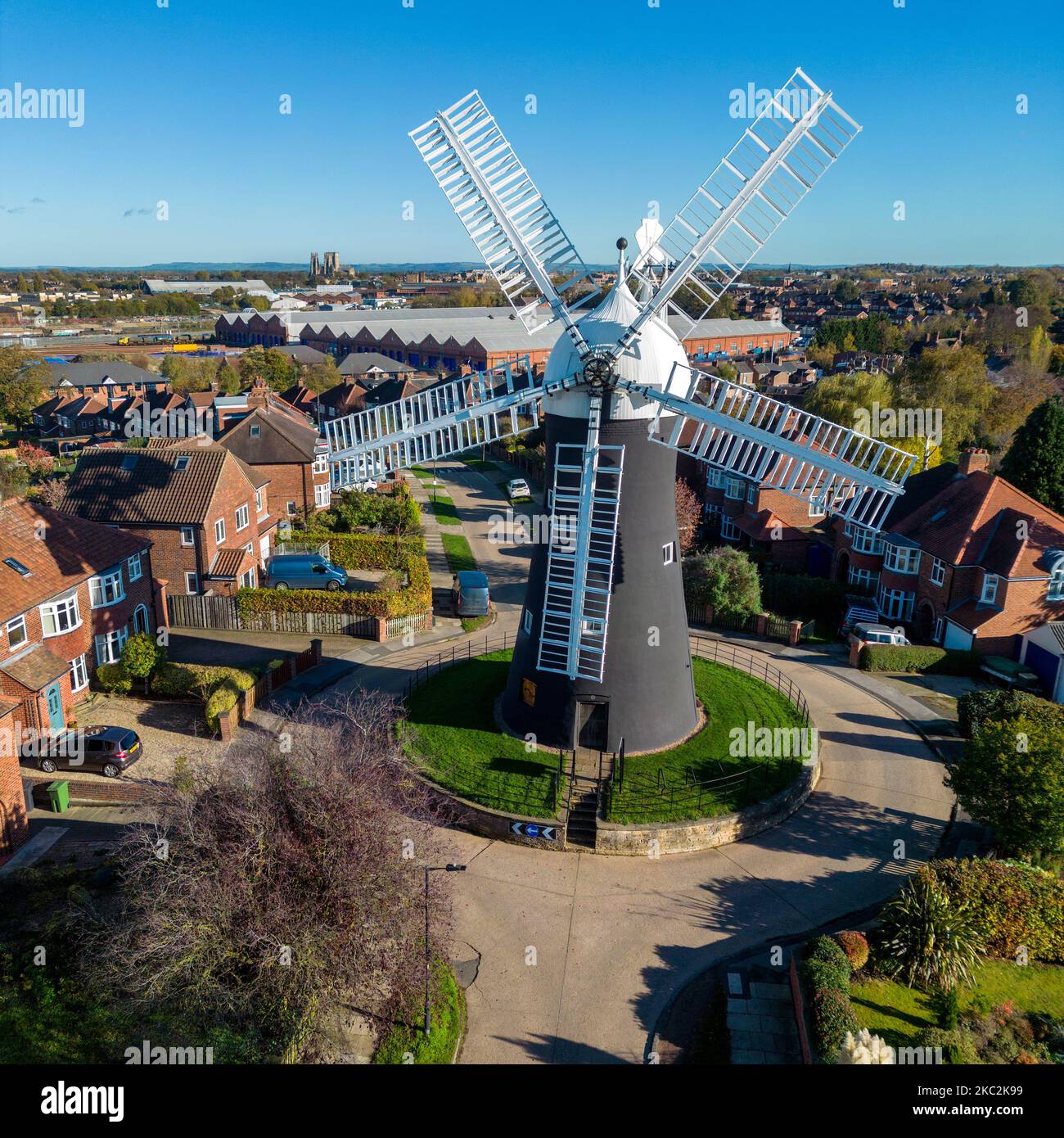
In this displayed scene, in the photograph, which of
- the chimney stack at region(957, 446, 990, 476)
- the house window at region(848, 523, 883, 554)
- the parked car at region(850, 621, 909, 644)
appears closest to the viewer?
the parked car at region(850, 621, 909, 644)

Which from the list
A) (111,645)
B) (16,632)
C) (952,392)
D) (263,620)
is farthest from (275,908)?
(952,392)

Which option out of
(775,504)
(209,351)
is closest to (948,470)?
(775,504)

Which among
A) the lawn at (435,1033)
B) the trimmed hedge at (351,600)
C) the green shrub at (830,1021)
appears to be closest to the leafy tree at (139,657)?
the trimmed hedge at (351,600)

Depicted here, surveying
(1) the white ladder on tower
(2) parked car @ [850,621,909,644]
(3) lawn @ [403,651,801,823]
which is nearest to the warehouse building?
(2) parked car @ [850,621,909,644]

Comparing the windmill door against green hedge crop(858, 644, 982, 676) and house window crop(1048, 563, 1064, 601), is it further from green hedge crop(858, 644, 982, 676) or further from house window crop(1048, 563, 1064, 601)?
house window crop(1048, 563, 1064, 601)
